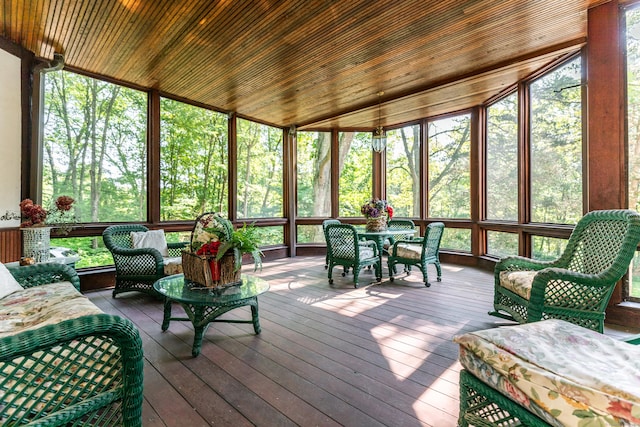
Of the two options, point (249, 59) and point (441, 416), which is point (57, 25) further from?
point (441, 416)

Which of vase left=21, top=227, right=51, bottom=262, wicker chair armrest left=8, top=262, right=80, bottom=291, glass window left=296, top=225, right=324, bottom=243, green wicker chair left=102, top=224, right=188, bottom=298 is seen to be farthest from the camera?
glass window left=296, top=225, right=324, bottom=243

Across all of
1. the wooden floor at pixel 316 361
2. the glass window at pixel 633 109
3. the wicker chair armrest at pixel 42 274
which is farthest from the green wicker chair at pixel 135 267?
the glass window at pixel 633 109

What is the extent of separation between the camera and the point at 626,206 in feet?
9.47

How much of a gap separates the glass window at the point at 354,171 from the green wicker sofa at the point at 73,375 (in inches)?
242

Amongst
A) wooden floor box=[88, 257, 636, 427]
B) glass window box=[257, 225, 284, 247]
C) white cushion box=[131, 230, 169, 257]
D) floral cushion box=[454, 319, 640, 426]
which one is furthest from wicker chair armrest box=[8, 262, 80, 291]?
glass window box=[257, 225, 284, 247]

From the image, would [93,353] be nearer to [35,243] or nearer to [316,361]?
[316,361]

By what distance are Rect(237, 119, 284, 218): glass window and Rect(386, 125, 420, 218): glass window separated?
253 centimetres

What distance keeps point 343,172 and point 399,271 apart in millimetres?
2894

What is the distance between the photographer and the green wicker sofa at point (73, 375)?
97 centimetres

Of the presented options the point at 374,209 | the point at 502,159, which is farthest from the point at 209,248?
the point at 502,159

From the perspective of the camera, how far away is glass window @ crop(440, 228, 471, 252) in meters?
5.94

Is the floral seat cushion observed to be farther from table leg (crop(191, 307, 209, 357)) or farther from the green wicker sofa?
table leg (crop(191, 307, 209, 357))

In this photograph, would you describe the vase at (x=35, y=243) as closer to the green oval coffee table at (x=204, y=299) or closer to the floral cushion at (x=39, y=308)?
the floral cushion at (x=39, y=308)

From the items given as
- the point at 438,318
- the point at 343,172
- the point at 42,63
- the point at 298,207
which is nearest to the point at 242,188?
the point at 298,207
